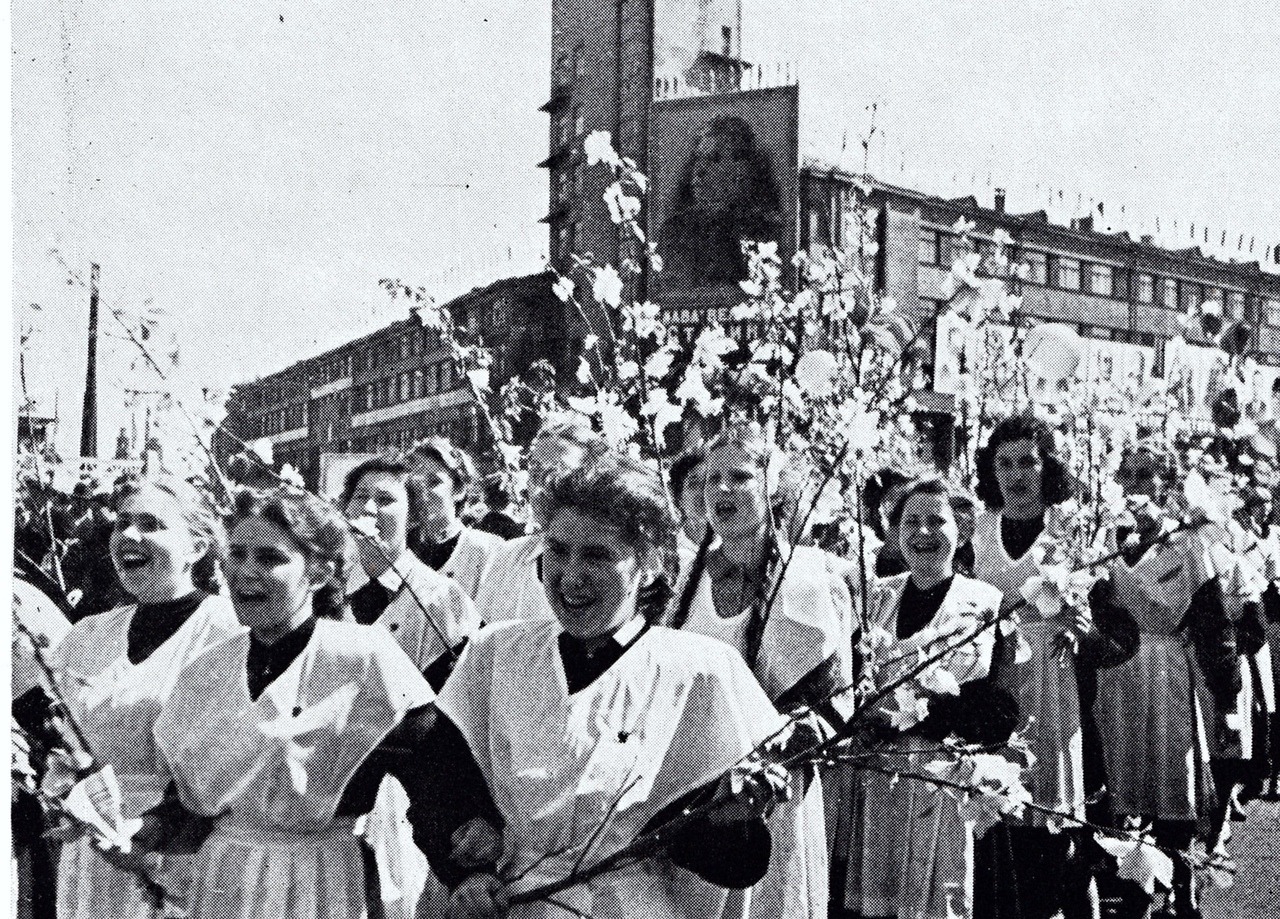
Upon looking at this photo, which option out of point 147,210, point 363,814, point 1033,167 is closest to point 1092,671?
point 1033,167

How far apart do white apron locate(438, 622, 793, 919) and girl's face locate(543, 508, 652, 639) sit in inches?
2.0

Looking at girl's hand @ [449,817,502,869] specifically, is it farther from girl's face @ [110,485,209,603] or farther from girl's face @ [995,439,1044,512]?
girl's face @ [995,439,1044,512]

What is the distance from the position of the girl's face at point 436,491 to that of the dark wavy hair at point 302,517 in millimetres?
734

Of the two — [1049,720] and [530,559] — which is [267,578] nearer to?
[530,559]

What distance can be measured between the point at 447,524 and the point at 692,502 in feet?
2.19

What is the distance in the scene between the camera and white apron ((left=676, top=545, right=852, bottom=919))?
2885 mm

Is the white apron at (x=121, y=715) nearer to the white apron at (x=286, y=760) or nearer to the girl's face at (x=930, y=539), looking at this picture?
the white apron at (x=286, y=760)

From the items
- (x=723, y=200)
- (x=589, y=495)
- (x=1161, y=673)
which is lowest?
(x=1161, y=673)

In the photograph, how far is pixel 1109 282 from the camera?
5.25 meters

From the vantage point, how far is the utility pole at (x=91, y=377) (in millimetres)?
2887

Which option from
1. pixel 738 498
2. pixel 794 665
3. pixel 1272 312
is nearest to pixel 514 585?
pixel 738 498

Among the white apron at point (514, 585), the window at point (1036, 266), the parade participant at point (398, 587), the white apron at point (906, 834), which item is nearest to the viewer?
the parade participant at point (398, 587)

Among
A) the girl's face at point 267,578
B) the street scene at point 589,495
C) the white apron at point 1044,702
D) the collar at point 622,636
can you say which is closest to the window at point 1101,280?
the street scene at point 589,495

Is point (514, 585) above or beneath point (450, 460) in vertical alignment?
beneath
